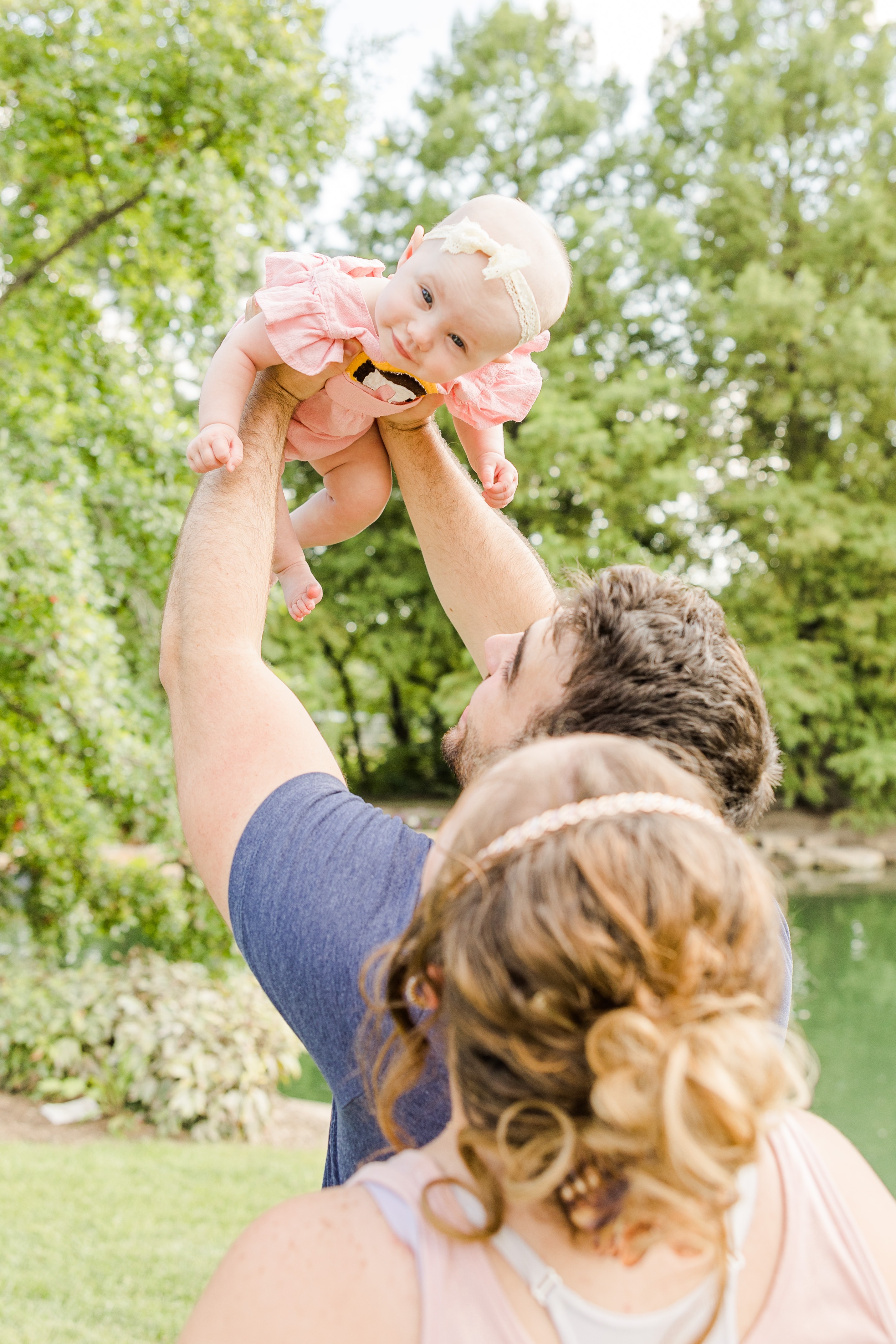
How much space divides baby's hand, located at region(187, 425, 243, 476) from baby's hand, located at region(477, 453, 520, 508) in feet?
2.05

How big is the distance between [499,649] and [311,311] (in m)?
0.65

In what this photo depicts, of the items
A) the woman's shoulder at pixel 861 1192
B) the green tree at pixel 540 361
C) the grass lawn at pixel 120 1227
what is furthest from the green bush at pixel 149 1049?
the green tree at pixel 540 361

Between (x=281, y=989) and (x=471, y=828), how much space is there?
295 millimetres

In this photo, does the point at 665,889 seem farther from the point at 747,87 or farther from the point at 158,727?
the point at 747,87

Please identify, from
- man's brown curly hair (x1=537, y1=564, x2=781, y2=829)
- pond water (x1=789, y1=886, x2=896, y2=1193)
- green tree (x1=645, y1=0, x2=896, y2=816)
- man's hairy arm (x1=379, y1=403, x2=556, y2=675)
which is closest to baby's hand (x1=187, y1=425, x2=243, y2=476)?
man's hairy arm (x1=379, y1=403, x2=556, y2=675)

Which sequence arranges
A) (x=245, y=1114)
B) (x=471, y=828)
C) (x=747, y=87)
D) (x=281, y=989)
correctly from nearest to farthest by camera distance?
(x=471, y=828), (x=281, y=989), (x=245, y=1114), (x=747, y=87)

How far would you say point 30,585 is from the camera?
4.90 m

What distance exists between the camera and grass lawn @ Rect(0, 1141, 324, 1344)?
3379mm

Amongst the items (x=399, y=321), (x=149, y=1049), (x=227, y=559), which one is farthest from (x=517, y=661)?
(x=149, y=1049)

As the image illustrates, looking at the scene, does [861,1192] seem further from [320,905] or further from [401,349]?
[401,349]

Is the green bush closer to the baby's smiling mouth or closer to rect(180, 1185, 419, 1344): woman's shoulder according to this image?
the baby's smiling mouth

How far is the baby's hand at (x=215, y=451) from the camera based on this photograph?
146 cm

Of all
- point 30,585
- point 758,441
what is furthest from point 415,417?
point 758,441

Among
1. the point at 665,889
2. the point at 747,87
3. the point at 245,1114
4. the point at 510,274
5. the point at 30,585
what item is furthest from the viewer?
the point at 747,87
